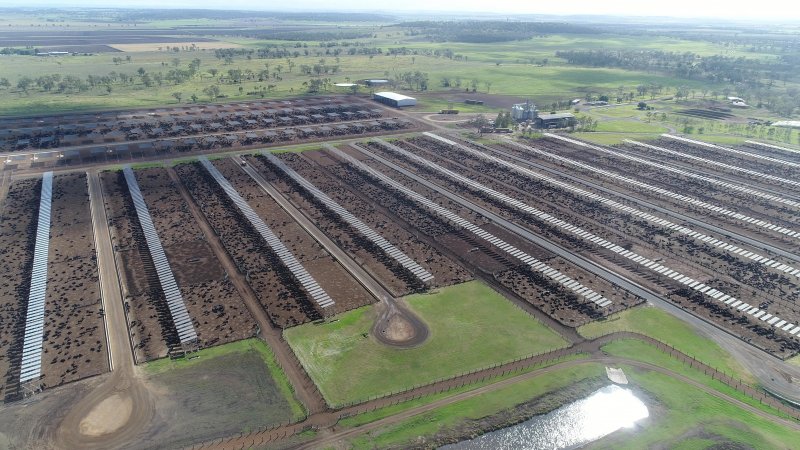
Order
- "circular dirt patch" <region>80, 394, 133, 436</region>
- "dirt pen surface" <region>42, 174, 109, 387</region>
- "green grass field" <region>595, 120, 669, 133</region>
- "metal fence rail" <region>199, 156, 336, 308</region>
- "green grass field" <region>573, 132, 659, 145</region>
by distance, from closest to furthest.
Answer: "circular dirt patch" <region>80, 394, 133, 436</region>, "dirt pen surface" <region>42, 174, 109, 387</region>, "metal fence rail" <region>199, 156, 336, 308</region>, "green grass field" <region>573, 132, 659, 145</region>, "green grass field" <region>595, 120, 669, 133</region>

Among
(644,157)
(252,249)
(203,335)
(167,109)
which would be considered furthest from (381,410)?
(167,109)

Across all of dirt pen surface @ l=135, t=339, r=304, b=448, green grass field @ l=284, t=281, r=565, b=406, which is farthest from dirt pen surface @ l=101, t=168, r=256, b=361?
green grass field @ l=284, t=281, r=565, b=406

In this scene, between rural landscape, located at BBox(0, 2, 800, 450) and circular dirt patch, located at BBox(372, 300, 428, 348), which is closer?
rural landscape, located at BBox(0, 2, 800, 450)

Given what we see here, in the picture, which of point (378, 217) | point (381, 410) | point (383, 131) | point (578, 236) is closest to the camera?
point (381, 410)

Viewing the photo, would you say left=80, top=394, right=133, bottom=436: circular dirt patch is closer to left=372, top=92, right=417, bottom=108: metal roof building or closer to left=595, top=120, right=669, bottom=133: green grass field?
left=372, top=92, right=417, bottom=108: metal roof building

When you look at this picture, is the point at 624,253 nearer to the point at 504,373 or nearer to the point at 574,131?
the point at 504,373
